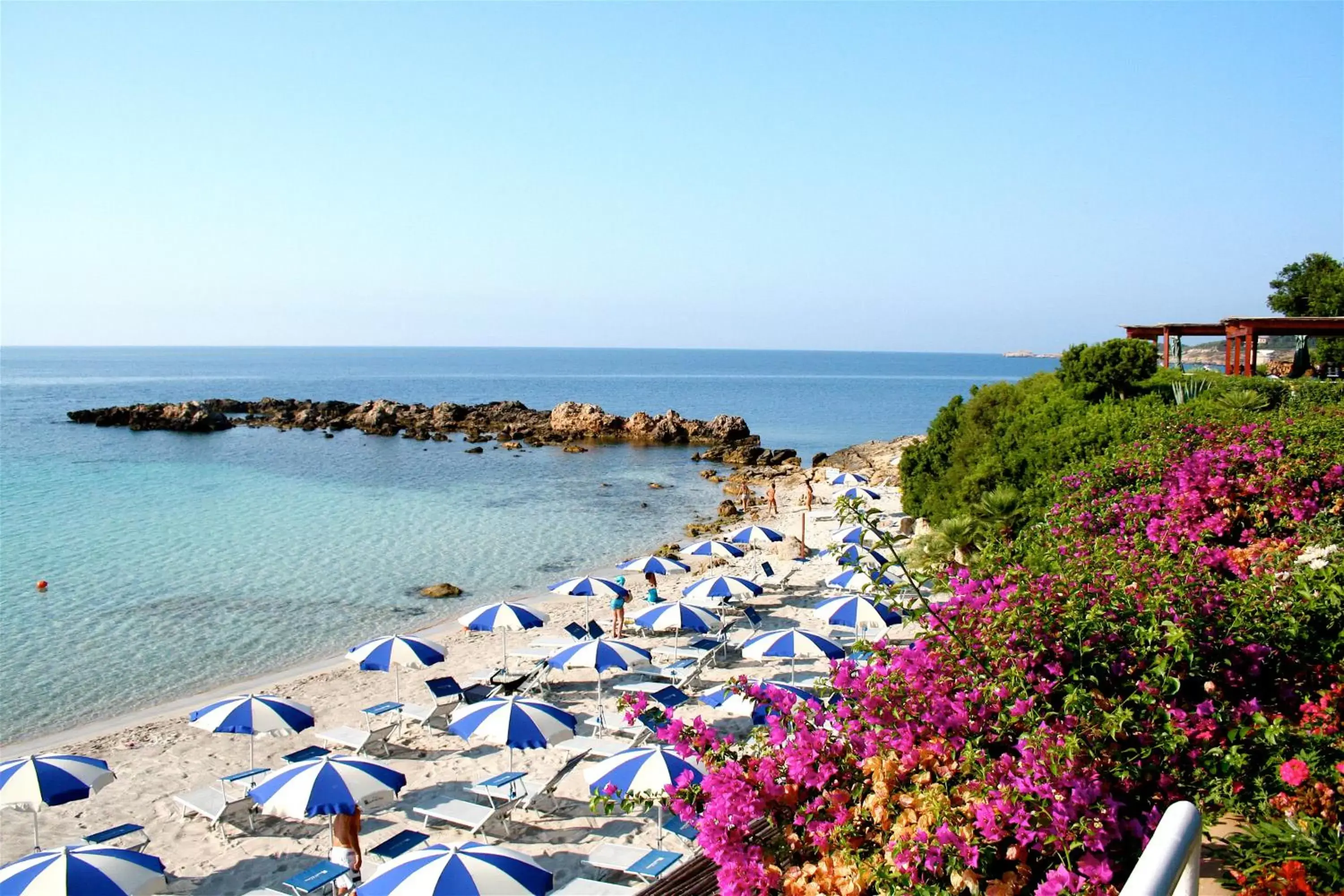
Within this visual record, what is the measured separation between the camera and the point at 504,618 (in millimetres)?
17109

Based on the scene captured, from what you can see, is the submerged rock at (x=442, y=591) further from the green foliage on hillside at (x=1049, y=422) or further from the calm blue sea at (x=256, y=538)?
the green foliage on hillside at (x=1049, y=422)

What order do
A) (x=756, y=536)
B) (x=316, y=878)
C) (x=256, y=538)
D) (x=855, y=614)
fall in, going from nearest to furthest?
(x=316, y=878) → (x=855, y=614) → (x=756, y=536) → (x=256, y=538)

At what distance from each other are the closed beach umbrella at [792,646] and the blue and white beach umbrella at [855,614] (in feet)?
3.11

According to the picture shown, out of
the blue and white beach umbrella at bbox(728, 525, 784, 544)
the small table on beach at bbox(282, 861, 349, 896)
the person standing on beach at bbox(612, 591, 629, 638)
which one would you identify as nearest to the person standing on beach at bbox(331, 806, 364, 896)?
the small table on beach at bbox(282, 861, 349, 896)

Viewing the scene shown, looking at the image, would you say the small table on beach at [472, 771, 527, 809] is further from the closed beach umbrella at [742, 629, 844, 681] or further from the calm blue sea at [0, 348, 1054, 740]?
the calm blue sea at [0, 348, 1054, 740]

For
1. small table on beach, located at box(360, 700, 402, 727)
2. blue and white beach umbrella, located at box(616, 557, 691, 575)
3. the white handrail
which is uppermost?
the white handrail

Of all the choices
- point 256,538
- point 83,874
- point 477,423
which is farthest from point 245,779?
point 477,423

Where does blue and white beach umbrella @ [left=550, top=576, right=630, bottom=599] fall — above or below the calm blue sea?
above

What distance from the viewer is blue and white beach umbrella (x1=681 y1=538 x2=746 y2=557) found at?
25.1 metres

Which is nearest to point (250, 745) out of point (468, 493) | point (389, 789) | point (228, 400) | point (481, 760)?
point (481, 760)

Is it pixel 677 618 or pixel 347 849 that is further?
pixel 677 618

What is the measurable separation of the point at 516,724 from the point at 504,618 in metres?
5.54

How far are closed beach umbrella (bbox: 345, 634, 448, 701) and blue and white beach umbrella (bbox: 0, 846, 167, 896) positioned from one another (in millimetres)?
5748

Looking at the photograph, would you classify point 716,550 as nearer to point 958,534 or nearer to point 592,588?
point 592,588
